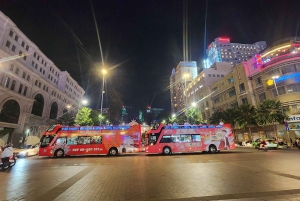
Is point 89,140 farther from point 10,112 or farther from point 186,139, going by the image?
point 10,112

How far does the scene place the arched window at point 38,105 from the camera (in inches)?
1700

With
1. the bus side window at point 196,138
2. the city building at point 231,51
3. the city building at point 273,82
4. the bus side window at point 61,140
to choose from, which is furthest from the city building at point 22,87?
the city building at point 231,51

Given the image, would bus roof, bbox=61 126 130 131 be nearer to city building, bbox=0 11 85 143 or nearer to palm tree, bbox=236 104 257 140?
city building, bbox=0 11 85 143

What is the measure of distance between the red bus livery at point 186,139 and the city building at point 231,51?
125092mm

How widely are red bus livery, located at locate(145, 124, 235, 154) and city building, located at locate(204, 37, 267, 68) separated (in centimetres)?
12509

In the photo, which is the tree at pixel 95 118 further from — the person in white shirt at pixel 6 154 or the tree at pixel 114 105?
the person in white shirt at pixel 6 154

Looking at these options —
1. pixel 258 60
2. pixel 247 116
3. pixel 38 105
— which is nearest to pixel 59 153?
pixel 38 105

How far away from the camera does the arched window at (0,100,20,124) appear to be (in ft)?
108

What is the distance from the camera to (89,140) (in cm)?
2178

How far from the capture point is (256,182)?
7137 millimetres

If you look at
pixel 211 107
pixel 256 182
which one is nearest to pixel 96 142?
pixel 256 182

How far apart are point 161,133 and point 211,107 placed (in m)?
43.8

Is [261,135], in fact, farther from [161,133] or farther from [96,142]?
[96,142]

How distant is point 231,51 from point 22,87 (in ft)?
476
